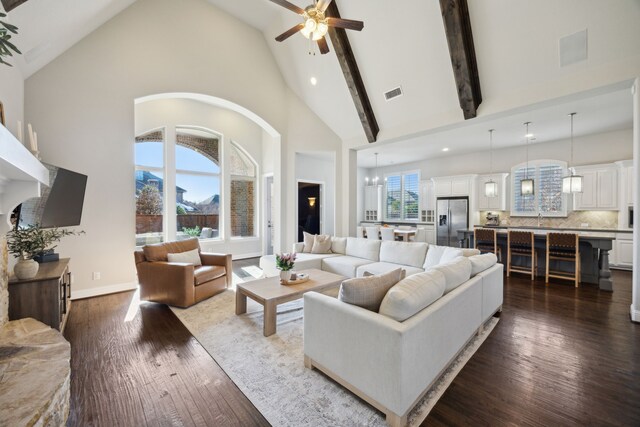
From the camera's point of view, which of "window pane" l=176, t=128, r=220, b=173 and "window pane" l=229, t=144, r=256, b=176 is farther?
"window pane" l=229, t=144, r=256, b=176

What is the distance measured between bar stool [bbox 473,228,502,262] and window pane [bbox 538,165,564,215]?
2478 mm

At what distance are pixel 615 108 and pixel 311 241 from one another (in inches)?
234

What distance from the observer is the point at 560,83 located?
3438 millimetres

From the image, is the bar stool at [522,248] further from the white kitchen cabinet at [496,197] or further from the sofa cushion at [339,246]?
the sofa cushion at [339,246]

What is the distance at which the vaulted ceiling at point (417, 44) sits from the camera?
2.89 m

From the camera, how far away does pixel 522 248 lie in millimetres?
5246

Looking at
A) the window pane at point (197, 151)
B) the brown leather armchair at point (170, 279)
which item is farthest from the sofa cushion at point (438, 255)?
the window pane at point (197, 151)

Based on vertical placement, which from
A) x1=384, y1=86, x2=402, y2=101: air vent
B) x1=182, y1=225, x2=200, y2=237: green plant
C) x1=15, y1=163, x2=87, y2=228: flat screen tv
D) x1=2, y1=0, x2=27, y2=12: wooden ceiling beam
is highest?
x1=384, y1=86, x2=402, y2=101: air vent

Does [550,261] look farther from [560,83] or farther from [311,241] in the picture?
[311,241]

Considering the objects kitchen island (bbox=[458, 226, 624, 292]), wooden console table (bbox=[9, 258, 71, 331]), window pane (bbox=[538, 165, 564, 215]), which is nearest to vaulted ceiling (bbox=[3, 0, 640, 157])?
wooden console table (bbox=[9, 258, 71, 331])

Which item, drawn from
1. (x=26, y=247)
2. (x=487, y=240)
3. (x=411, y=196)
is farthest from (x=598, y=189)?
(x=26, y=247)

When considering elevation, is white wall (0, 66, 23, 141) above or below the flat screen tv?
above

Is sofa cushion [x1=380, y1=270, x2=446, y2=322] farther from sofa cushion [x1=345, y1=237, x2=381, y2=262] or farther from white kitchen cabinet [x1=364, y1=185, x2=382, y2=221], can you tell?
white kitchen cabinet [x1=364, y1=185, x2=382, y2=221]

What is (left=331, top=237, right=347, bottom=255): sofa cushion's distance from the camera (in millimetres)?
5227
